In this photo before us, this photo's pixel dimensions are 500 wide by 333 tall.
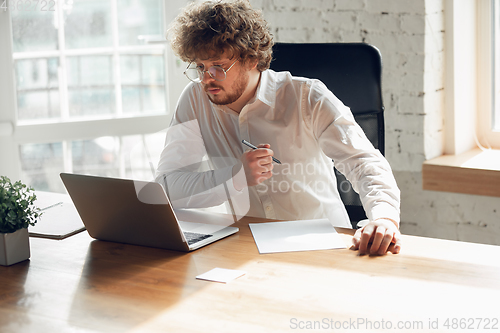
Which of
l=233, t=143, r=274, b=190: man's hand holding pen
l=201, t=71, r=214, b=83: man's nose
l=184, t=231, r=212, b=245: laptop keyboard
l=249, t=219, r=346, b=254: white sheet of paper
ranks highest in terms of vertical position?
l=201, t=71, r=214, b=83: man's nose

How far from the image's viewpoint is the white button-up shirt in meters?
1.40

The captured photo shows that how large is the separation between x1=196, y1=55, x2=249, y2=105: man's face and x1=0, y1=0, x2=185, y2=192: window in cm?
76

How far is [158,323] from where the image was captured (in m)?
0.76

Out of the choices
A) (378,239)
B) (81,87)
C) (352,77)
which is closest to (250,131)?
(352,77)

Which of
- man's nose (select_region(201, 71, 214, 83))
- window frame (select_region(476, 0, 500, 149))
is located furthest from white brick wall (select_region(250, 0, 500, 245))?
man's nose (select_region(201, 71, 214, 83))

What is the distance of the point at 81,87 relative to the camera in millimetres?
2391

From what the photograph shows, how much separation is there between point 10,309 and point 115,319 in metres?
0.19

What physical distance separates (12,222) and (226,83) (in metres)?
0.69

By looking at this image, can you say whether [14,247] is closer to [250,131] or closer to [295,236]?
[295,236]

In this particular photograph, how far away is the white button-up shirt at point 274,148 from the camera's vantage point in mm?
1396

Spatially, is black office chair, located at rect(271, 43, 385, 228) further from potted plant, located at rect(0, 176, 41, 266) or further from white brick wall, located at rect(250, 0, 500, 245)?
potted plant, located at rect(0, 176, 41, 266)

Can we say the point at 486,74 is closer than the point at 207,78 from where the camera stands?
No

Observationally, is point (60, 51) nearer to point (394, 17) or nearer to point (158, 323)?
point (394, 17)

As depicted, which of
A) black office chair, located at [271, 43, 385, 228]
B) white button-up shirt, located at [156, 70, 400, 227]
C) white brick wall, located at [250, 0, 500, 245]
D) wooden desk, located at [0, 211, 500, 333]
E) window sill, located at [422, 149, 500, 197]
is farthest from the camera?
white brick wall, located at [250, 0, 500, 245]
